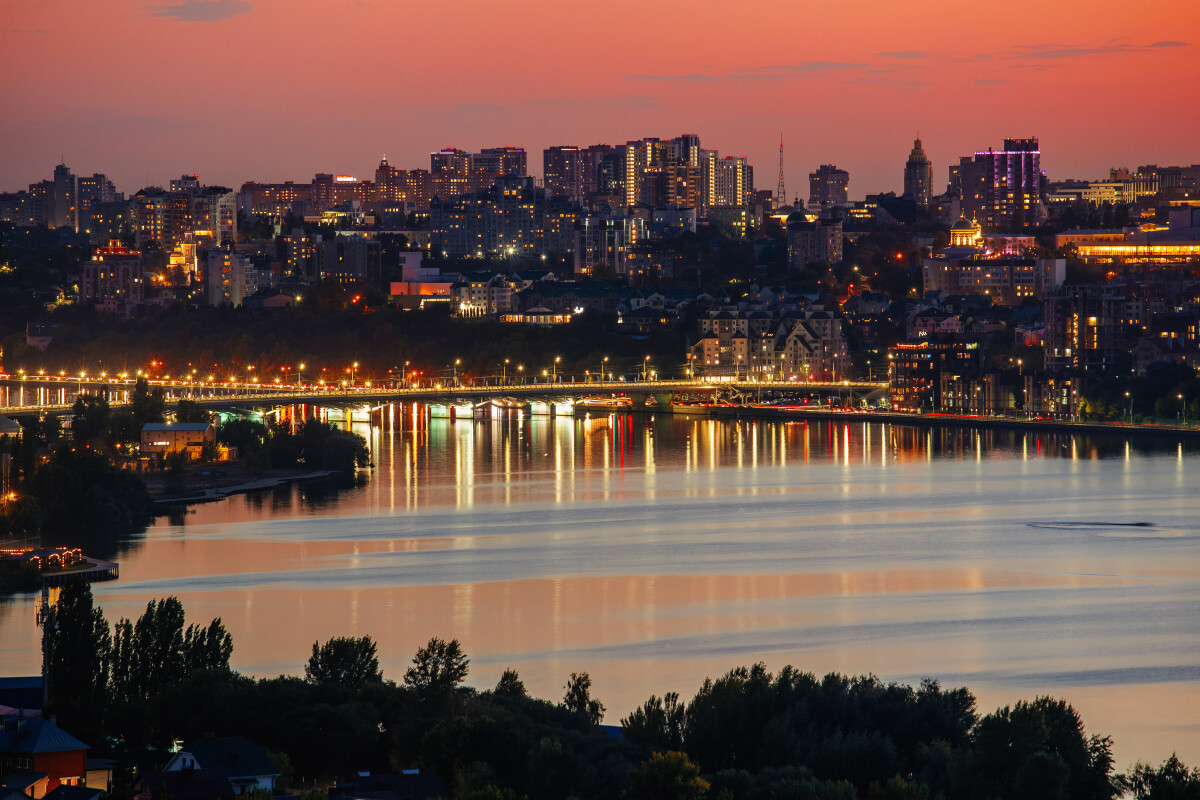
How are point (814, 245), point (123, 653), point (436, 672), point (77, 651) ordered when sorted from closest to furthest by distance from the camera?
point (436, 672), point (77, 651), point (123, 653), point (814, 245)

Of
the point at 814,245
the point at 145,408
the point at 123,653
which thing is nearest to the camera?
the point at 123,653

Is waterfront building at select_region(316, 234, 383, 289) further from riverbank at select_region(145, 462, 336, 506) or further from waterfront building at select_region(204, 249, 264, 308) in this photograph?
riverbank at select_region(145, 462, 336, 506)

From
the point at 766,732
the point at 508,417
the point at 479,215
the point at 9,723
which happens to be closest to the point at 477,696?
the point at 766,732

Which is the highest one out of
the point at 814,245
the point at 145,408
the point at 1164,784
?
the point at 814,245

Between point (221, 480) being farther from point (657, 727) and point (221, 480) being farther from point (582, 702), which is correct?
point (657, 727)

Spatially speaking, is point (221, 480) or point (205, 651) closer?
point (205, 651)

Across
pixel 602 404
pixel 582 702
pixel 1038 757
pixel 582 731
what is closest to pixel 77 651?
pixel 582 702

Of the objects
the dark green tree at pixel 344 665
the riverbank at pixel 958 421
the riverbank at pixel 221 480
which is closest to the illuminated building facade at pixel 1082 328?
the riverbank at pixel 958 421

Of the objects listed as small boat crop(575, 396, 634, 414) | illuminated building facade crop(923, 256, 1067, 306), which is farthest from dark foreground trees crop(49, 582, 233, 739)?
illuminated building facade crop(923, 256, 1067, 306)
